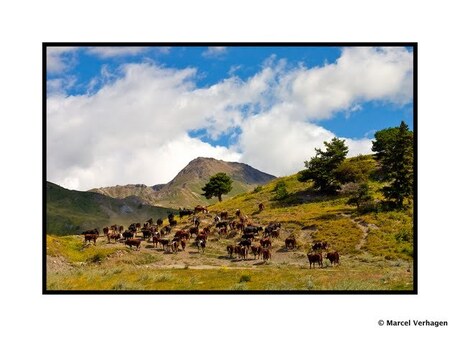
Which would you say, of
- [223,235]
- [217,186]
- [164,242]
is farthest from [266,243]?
[217,186]

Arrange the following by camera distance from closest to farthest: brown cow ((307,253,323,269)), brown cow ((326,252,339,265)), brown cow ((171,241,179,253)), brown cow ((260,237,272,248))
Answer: brown cow ((307,253,323,269))
brown cow ((326,252,339,265))
brown cow ((171,241,179,253))
brown cow ((260,237,272,248))

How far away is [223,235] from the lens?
55406 millimetres

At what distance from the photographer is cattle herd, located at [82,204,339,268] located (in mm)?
46094

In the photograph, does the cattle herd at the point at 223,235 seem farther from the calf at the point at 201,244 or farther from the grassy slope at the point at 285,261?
the grassy slope at the point at 285,261

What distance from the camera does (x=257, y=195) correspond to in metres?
86.0

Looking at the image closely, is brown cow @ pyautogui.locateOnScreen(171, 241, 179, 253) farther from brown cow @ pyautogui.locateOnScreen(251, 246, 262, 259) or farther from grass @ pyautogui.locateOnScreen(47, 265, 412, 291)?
grass @ pyautogui.locateOnScreen(47, 265, 412, 291)

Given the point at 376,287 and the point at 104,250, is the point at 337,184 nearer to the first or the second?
the point at 104,250

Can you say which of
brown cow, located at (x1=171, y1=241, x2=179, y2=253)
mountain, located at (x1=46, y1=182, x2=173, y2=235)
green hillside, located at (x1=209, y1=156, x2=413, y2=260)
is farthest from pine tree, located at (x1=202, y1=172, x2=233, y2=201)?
brown cow, located at (x1=171, y1=241, x2=179, y2=253)

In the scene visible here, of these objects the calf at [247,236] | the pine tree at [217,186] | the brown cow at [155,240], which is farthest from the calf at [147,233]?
the pine tree at [217,186]

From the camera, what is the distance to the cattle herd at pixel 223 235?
151 feet

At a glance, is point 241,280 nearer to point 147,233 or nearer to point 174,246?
point 174,246

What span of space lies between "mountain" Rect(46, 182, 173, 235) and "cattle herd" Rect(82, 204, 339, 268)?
142 feet
